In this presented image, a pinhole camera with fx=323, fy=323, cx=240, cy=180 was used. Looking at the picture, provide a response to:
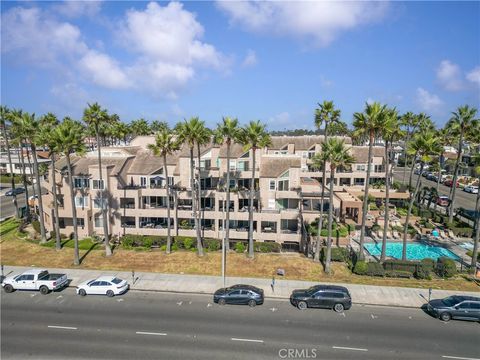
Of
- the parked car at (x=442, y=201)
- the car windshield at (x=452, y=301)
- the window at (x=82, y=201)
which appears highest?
the window at (x=82, y=201)

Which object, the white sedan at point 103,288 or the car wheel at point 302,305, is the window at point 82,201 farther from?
the car wheel at point 302,305

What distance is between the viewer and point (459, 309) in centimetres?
2647

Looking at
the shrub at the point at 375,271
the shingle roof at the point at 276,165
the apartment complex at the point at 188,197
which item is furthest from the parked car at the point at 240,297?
the shingle roof at the point at 276,165

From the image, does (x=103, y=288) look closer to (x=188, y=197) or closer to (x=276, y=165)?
(x=188, y=197)

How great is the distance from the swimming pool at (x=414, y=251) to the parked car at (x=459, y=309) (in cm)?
1469

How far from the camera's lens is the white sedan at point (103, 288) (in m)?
30.4

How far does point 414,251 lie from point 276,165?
72.5ft

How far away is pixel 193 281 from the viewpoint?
33.8m

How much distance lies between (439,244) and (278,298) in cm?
2892

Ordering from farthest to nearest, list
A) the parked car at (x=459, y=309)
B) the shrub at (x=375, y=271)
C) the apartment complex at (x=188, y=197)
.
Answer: the apartment complex at (x=188, y=197) < the shrub at (x=375, y=271) < the parked car at (x=459, y=309)

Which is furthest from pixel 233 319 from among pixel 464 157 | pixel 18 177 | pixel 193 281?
pixel 464 157

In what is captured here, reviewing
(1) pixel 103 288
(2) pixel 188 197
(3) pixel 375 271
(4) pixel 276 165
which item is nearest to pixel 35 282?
(1) pixel 103 288

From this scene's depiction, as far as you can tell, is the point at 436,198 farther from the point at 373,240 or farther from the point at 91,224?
the point at 91,224

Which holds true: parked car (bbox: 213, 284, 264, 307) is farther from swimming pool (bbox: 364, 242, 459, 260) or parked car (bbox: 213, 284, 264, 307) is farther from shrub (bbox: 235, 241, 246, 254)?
swimming pool (bbox: 364, 242, 459, 260)
